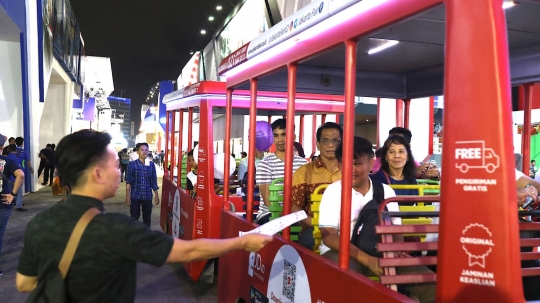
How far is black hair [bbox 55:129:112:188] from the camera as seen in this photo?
1.96 metres

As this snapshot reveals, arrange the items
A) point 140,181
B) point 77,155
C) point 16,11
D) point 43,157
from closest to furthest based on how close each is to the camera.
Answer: point 77,155, point 140,181, point 16,11, point 43,157

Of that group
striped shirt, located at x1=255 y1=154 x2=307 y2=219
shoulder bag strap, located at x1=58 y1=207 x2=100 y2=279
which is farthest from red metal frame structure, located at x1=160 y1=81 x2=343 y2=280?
shoulder bag strap, located at x1=58 y1=207 x2=100 y2=279

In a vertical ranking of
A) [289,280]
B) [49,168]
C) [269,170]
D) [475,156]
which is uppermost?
[475,156]

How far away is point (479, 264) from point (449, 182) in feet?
0.89

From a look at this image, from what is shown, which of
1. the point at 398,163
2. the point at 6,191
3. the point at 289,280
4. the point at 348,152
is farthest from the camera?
the point at 6,191

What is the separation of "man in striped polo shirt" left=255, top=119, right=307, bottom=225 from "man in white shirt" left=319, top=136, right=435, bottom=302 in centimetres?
117

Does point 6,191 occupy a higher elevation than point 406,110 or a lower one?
lower

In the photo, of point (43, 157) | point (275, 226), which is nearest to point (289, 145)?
point (275, 226)

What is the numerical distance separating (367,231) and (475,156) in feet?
3.91

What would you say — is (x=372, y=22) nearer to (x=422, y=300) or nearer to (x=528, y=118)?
(x=422, y=300)

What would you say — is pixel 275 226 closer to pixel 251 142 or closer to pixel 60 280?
pixel 60 280

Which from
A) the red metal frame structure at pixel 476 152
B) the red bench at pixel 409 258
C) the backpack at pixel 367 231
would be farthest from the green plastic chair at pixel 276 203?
the red metal frame structure at pixel 476 152

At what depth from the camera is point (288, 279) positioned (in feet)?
10.1

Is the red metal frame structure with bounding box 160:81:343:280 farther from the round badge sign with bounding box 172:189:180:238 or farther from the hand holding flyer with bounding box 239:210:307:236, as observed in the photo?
the hand holding flyer with bounding box 239:210:307:236
